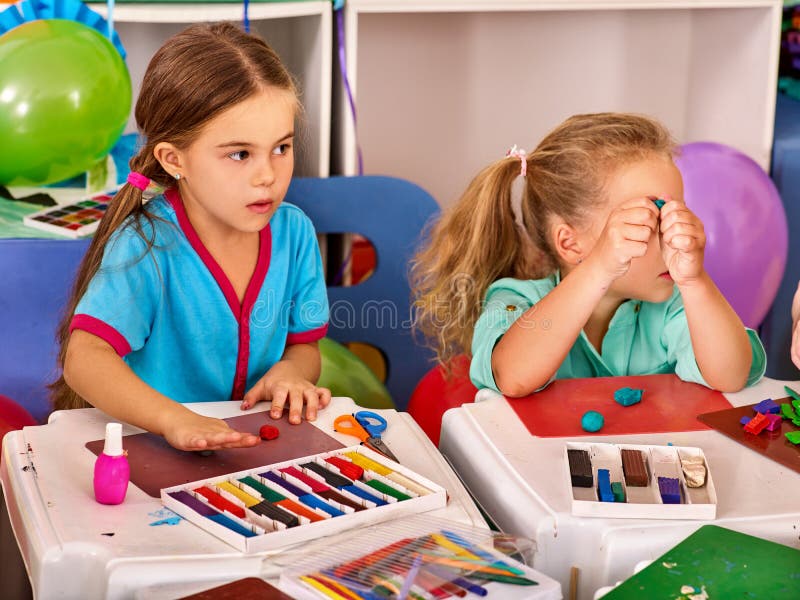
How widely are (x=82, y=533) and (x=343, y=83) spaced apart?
3.99ft

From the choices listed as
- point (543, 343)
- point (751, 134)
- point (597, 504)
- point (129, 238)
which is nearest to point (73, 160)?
point (129, 238)

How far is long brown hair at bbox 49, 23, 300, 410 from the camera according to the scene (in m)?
1.25

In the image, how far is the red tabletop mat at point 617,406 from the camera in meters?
1.09

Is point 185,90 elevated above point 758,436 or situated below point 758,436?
above

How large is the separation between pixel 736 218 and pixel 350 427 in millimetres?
1106

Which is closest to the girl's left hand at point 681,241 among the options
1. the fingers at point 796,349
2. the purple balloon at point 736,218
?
the fingers at point 796,349

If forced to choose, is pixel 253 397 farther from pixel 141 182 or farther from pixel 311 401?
pixel 141 182

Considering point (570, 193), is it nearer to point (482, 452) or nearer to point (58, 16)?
point (482, 452)

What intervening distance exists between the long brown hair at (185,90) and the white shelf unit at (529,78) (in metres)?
1.04

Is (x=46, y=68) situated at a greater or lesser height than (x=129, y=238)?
greater

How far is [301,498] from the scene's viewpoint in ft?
2.93

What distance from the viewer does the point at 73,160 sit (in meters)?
1.66

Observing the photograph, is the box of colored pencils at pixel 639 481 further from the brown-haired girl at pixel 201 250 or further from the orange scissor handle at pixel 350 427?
the brown-haired girl at pixel 201 250

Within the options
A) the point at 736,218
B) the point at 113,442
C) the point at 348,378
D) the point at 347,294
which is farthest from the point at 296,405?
the point at 736,218
